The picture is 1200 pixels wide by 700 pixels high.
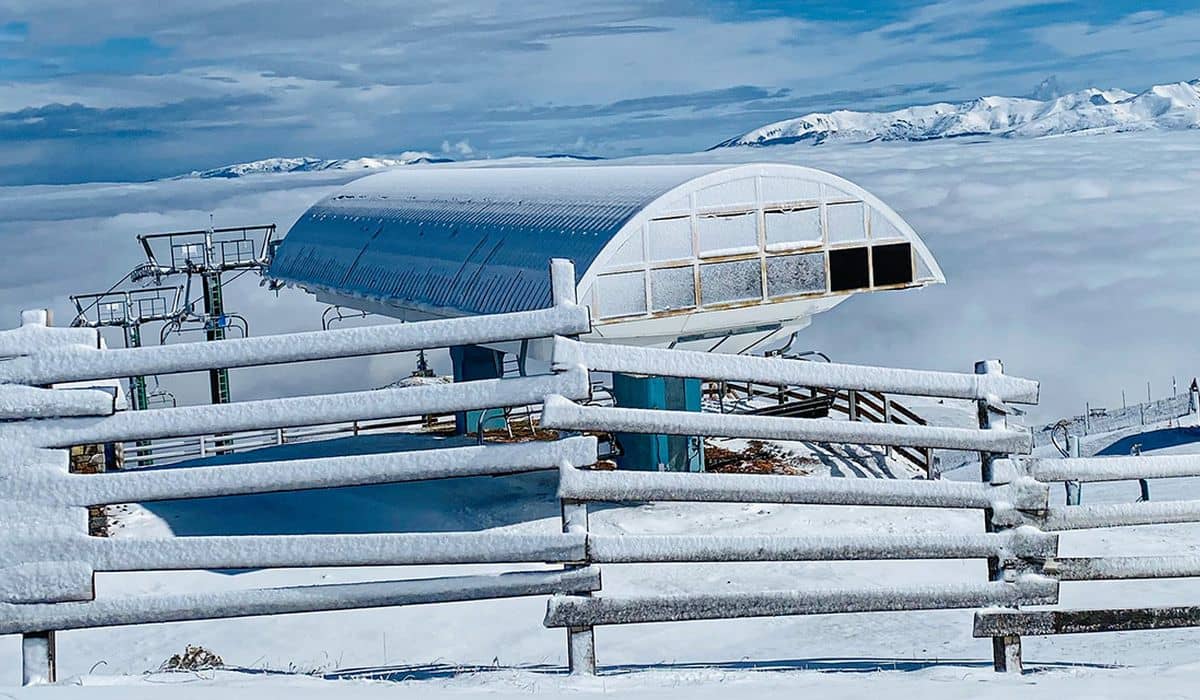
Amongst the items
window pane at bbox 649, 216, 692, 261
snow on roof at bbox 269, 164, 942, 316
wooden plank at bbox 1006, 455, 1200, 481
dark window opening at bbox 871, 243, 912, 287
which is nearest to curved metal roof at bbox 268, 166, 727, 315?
snow on roof at bbox 269, 164, 942, 316

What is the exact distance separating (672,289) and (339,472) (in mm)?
15109

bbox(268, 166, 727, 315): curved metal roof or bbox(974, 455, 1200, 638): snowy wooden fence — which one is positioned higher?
bbox(268, 166, 727, 315): curved metal roof

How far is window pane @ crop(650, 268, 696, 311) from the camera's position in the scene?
20.5 m

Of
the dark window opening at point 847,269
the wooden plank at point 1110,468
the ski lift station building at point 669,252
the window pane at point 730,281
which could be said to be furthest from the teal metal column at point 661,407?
the wooden plank at point 1110,468

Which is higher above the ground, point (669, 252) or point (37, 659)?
point (669, 252)

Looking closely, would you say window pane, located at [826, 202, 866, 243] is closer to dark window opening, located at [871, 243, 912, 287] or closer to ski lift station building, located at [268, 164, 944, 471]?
ski lift station building, located at [268, 164, 944, 471]

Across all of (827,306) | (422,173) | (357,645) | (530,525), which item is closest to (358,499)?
(530,525)

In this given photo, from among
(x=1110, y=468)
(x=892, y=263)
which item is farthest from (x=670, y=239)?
(x=1110, y=468)

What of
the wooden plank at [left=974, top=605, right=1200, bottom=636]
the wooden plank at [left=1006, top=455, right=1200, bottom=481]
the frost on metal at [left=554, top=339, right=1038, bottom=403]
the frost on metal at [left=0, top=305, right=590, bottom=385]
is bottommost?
the wooden plank at [left=974, top=605, right=1200, bottom=636]

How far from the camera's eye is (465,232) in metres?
23.8

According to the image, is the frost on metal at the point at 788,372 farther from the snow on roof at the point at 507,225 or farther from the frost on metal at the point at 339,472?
the snow on roof at the point at 507,225

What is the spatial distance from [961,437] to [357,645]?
574 centimetres

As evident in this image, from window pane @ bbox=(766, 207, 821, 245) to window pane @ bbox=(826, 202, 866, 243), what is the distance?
28 centimetres

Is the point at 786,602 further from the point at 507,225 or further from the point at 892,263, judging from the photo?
the point at 892,263
